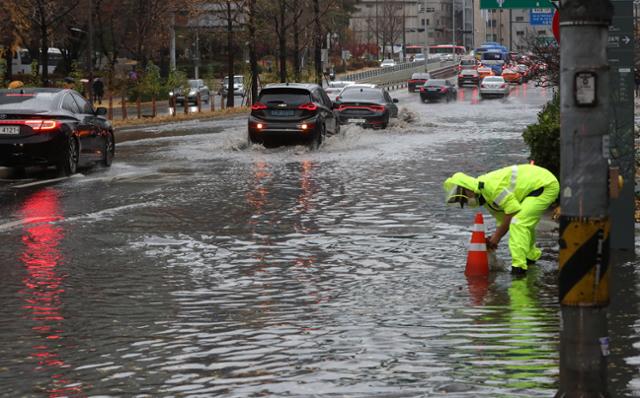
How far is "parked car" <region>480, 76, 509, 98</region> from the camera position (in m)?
77.8

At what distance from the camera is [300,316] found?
985 centimetres

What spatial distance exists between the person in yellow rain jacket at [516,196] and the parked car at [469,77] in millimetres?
87742

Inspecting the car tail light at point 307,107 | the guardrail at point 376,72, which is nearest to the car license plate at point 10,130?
the car tail light at point 307,107

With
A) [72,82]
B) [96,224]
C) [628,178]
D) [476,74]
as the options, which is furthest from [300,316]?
[476,74]

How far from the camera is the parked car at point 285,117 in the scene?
29.3 meters

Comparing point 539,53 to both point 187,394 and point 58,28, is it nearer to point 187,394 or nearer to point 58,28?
point 187,394

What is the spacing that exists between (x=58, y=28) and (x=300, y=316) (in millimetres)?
69793

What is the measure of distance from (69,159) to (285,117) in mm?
8012

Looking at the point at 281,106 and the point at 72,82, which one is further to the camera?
the point at 72,82

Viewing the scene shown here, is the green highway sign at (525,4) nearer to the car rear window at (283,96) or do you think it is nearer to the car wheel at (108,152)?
the car rear window at (283,96)

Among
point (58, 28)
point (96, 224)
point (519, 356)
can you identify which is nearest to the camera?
point (519, 356)

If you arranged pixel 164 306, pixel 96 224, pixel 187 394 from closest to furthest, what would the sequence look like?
pixel 187 394, pixel 164 306, pixel 96 224

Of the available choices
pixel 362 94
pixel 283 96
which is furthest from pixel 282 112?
pixel 362 94

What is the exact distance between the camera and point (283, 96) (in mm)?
29438
